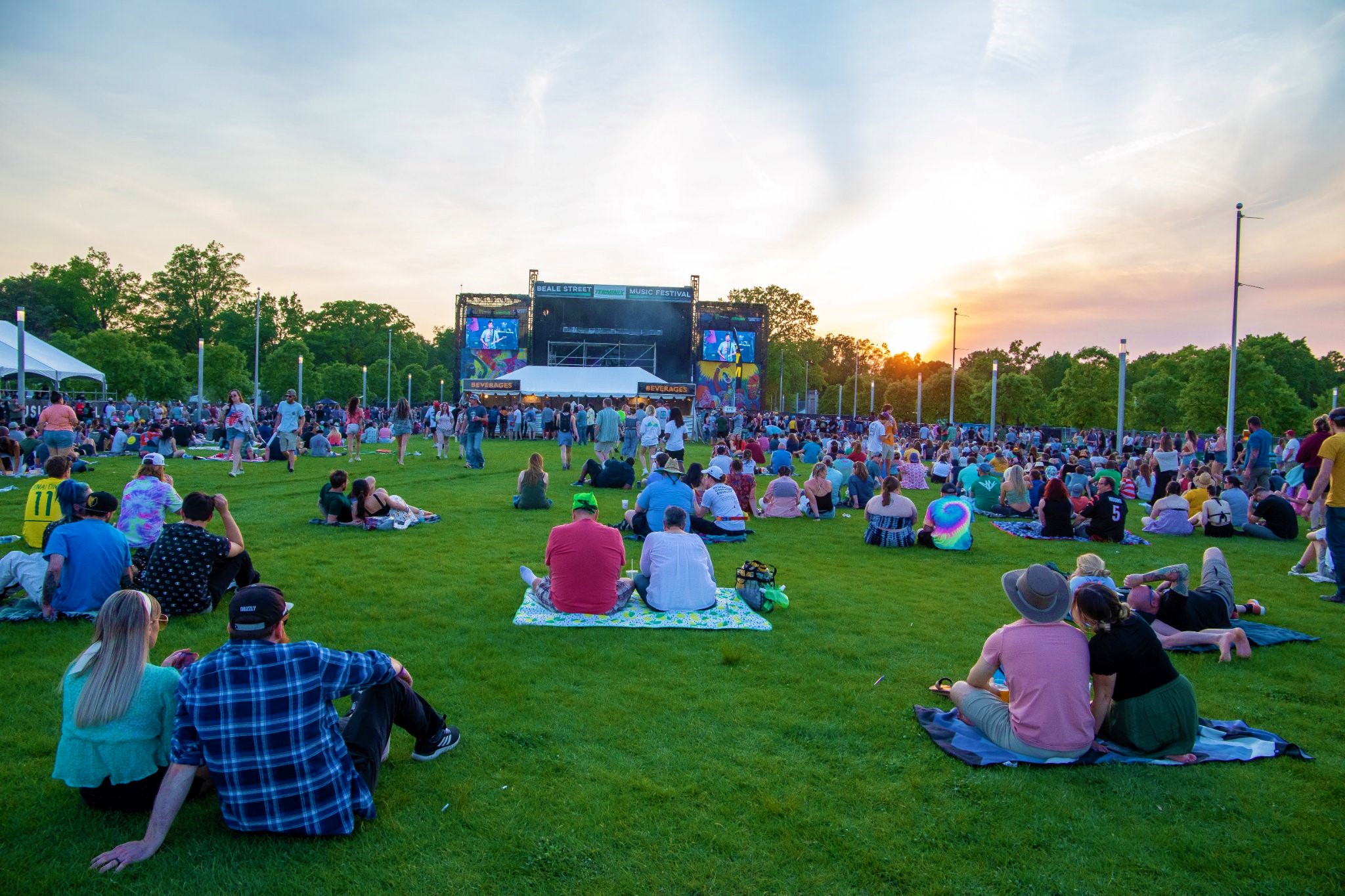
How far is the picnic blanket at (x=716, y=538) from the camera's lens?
9883 mm

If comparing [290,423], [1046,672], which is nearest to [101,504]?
[1046,672]

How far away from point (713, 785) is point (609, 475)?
11.4 metres

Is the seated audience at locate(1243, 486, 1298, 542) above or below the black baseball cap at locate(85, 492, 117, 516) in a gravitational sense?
below

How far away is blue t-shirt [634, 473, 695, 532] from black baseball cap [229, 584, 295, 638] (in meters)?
6.10

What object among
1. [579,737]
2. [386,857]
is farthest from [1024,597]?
[386,857]

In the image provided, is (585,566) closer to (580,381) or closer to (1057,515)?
(1057,515)

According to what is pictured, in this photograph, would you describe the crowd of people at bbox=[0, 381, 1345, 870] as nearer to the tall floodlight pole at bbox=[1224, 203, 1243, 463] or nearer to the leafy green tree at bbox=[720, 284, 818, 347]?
the tall floodlight pole at bbox=[1224, 203, 1243, 463]

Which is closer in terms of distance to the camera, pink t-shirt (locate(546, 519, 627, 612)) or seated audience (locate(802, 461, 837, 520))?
pink t-shirt (locate(546, 519, 627, 612))

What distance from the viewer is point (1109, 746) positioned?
13.6 feet

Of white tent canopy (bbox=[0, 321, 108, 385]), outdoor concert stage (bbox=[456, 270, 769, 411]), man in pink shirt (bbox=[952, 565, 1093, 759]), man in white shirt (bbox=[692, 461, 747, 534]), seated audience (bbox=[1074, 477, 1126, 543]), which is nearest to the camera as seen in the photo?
man in pink shirt (bbox=[952, 565, 1093, 759])

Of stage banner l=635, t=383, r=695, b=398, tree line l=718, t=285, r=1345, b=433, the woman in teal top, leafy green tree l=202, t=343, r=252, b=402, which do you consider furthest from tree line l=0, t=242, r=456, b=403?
the woman in teal top

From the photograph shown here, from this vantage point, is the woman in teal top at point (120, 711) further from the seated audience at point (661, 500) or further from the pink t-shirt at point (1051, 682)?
the seated audience at point (661, 500)

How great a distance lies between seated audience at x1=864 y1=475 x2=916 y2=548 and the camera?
1021 cm

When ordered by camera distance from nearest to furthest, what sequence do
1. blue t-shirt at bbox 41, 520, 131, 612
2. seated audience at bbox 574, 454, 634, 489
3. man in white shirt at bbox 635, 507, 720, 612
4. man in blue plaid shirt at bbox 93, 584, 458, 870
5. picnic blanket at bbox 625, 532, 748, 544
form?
1. man in blue plaid shirt at bbox 93, 584, 458, 870
2. blue t-shirt at bbox 41, 520, 131, 612
3. man in white shirt at bbox 635, 507, 720, 612
4. picnic blanket at bbox 625, 532, 748, 544
5. seated audience at bbox 574, 454, 634, 489
